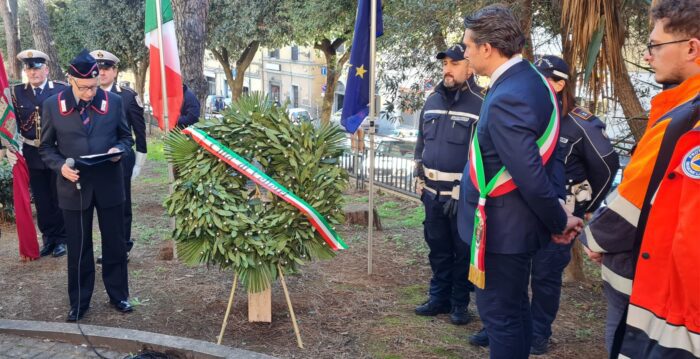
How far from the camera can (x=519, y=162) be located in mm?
3023

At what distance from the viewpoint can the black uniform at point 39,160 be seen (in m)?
6.77

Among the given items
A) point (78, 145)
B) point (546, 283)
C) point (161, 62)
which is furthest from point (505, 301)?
point (161, 62)

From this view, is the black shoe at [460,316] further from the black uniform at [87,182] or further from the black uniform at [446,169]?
the black uniform at [87,182]

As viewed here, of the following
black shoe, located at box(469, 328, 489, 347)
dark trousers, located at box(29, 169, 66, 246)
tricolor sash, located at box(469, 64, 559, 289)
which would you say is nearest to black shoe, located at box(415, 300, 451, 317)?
black shoe, located at box(469, 328, 489, 347)

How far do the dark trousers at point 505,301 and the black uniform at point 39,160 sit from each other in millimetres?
5229

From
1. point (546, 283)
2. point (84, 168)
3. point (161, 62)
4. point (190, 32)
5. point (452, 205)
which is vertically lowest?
point (546, 283)

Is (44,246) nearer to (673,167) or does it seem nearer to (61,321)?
(61,321)

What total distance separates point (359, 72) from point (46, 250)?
4051 mm

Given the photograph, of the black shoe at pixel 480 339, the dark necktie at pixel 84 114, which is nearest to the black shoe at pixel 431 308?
the black shoe at pixel 480 339

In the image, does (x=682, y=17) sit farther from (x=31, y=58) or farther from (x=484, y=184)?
(x=31, y=58)

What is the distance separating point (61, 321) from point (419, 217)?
547cm

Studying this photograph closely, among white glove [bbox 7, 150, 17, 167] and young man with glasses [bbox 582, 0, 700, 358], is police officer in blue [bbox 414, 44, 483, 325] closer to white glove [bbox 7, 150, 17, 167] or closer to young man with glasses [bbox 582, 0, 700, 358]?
young man with glasses [bbox 582, 0, 700, 358]

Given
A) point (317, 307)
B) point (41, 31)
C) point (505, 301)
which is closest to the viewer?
point (505, 301)

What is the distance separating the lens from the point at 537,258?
14.6ft
